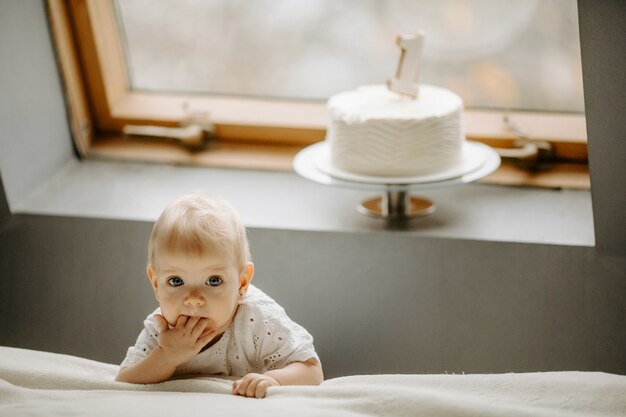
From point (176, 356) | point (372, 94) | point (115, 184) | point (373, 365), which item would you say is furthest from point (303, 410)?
point (115, 184)

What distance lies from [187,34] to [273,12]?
22cm

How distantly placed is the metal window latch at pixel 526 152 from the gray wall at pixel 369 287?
289mm

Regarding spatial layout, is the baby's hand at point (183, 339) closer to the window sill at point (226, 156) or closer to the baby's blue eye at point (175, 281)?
the baby's blue eye at point (175, 281)

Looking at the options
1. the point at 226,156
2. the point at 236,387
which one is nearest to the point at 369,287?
the point at 236,387

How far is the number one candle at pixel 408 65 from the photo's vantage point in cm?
175

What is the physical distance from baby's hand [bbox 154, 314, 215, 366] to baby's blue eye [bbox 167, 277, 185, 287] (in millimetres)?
50

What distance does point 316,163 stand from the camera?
1.80 meters

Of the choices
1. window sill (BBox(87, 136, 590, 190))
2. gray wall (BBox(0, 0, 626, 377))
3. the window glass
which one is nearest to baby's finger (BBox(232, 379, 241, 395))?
gray wall (BBox(0, 0, 626, 377))

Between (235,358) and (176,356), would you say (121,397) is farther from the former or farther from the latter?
(235,358)

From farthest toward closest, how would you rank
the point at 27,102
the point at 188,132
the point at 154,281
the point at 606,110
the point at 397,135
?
the point at 188,132
the point at 27,102
the point at 397,135
the point at 606,110
the point at 154,281

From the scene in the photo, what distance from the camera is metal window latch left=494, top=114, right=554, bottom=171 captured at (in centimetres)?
188

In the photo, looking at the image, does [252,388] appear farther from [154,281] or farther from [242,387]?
[154,281]

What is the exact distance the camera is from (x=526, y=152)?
1.88 metres

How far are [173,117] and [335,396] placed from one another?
102 centimetres
